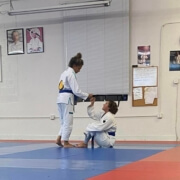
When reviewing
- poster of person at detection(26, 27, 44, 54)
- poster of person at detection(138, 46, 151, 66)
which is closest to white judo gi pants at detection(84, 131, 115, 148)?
poster of person at detection(138, 46, 151, 66)

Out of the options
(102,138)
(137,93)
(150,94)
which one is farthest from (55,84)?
(102,138)

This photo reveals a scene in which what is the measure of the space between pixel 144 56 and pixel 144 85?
0.76 metres

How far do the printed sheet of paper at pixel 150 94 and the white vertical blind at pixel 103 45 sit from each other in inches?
18.9

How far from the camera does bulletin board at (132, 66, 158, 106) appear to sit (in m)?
7.30

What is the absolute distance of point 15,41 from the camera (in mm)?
8375

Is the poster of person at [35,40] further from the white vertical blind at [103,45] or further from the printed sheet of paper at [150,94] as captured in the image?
the printed sheet of paper at [150,94]

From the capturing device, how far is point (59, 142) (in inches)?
197

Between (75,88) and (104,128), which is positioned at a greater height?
(75,88)

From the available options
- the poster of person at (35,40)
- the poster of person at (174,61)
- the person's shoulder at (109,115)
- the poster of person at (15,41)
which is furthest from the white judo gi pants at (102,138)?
the poster of person at (15,41)

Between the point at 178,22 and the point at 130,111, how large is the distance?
2.56 meters

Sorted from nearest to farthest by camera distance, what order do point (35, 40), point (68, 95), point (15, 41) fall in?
point (68, 95) < point (35, 40) < point (15, 41)

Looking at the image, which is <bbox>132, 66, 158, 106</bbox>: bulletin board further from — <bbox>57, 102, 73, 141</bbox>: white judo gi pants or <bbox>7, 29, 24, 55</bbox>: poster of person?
<bbox>7, 29, 24, 55</bbox>: poster of person

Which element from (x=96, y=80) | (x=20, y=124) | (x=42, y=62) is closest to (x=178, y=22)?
(x=96, y=80)

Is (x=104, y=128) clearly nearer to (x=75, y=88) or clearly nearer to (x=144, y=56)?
(x=75, y=88)
